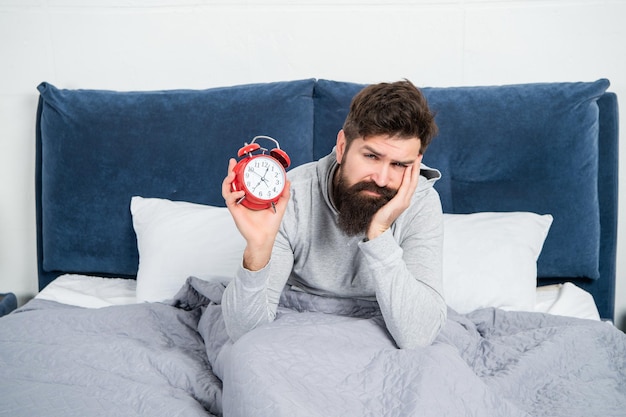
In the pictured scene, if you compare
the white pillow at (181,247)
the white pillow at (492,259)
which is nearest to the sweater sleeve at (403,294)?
the white pillow at (492,259)

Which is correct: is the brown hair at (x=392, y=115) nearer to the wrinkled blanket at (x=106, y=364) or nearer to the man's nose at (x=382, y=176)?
the man's nose at (x=382, y=176)

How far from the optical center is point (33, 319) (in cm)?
176

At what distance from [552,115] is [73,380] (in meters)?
1.57

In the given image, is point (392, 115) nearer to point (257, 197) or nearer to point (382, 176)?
point (382, 176)

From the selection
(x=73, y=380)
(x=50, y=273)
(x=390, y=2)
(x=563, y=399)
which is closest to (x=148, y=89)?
(x=50, y=273)

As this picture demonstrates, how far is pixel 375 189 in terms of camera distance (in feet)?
5.30

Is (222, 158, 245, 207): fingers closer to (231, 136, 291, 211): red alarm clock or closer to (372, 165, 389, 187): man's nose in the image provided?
(231, 136, 291, 211): red alarm clock

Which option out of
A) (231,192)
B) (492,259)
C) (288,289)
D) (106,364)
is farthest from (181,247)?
(492,259)

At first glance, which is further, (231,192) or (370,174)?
(370,174)

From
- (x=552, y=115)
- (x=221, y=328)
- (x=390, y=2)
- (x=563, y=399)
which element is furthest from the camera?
(x=390, y=2)

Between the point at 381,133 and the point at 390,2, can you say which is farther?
the point at 390,2

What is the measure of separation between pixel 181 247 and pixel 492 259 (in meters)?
0.92

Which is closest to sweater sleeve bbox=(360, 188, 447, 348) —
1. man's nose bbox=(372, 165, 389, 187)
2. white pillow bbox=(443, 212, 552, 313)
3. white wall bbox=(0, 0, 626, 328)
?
man's nose bbox=(372, 165, 389, 187)

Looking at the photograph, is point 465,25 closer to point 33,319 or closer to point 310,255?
point 310,255
